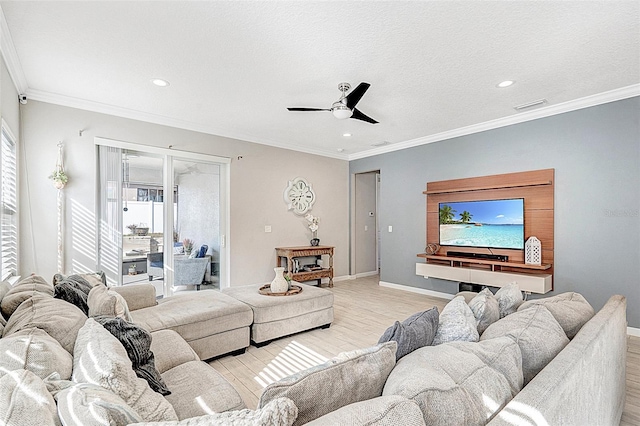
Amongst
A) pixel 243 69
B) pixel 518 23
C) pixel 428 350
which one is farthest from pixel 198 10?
pixel 428 350

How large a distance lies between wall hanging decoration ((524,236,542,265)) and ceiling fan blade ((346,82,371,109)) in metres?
2.92

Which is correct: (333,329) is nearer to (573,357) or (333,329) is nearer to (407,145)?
(573,357)

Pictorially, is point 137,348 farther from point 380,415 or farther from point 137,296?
point 137,296

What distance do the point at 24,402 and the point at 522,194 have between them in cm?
494

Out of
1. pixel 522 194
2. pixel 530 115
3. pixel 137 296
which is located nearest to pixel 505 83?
pixel 530 115

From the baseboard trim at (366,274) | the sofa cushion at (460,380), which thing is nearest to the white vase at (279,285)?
the sofa cushion at (460,380)

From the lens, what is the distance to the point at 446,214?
16.5 feet

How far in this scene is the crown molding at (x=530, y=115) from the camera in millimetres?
3440

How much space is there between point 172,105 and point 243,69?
1449 millimetres

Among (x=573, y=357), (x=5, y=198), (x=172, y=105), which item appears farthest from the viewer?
(x=172, y=105)

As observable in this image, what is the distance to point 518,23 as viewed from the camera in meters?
2.26

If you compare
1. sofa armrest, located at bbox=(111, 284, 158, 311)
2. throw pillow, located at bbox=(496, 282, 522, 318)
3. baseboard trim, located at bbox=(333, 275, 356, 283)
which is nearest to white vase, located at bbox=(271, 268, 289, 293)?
sofa armrest, located at bbox=(111, 284, 158, 311)

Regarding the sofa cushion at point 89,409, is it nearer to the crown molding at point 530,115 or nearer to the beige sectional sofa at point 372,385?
the beige sectional sofa at point 372,385

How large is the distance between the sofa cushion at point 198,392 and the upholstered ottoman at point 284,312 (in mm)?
1336
